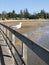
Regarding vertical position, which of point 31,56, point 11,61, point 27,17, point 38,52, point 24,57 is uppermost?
point 38,52

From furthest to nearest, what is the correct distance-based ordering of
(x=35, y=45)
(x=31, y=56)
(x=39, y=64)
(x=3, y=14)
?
1. (x=3, y=14)
2. (x=31, y=56)
3. (x=39, y=64)
4. (x=35, y=45)

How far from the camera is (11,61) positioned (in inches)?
303

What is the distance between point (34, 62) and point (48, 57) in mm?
8190

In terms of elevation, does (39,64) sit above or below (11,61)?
below

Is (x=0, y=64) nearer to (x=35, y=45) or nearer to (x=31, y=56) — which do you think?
(x=35, y=45)

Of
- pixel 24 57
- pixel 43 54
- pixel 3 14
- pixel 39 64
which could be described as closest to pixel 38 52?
pixel 43 54

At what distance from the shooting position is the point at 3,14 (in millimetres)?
181750

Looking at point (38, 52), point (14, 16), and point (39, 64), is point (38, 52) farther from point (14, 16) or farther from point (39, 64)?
point (14, 16)

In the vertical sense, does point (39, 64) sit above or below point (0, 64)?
below

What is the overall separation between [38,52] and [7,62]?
4036 mm

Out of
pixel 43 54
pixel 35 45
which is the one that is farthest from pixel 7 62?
pixel 43 54

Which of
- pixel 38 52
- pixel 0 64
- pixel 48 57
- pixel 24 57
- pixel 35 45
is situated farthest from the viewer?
pixel 0 64

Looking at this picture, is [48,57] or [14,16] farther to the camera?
[14,16]

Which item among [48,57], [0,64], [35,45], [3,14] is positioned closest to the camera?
[48,57]
